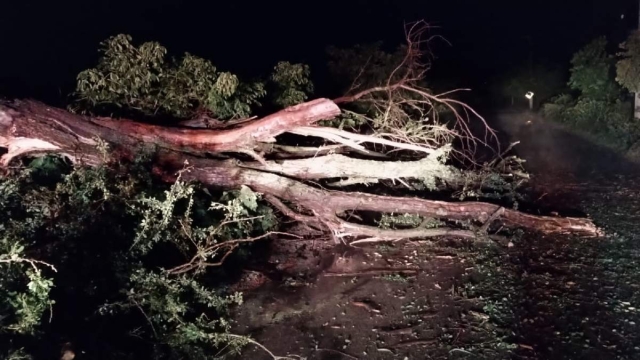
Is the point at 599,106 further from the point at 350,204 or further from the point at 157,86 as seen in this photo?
the point at 157,86

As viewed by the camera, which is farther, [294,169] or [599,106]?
[599,106]

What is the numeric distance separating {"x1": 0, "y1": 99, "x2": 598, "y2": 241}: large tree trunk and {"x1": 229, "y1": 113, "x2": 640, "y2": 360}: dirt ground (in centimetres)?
27

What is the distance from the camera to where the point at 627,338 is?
4422mm

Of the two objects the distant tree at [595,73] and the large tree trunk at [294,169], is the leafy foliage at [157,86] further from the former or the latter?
the distant tree at [595,73]

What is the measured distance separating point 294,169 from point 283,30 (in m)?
7.99

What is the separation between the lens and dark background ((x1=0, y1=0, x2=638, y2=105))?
8492mm

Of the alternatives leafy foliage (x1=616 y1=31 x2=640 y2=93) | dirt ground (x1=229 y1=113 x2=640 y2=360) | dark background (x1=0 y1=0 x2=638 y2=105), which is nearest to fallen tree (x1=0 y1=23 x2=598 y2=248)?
dirt ground (x1=229 y1=113 x2=640 y2=360)

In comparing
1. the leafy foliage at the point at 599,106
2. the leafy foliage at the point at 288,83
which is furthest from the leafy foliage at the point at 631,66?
the leafy foliage at the point at 288,83

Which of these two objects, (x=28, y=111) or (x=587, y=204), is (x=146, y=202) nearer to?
(x=28, y=111)

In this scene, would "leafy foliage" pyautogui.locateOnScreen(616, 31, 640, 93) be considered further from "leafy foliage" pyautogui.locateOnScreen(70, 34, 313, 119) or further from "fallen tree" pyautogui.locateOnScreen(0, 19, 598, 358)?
"leafy foliage" pyautogui.locateOnScreen(70, 34, 313, 119)

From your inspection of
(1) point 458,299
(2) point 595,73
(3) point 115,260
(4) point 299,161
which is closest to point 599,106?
(2) point 595,73

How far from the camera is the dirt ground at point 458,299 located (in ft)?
14.8

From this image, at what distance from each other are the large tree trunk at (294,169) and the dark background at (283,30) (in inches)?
44.0

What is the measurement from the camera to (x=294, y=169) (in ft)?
21.0
